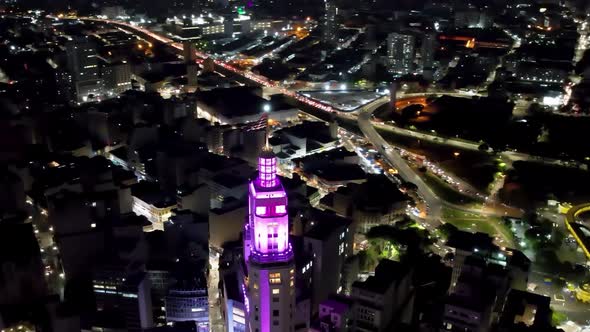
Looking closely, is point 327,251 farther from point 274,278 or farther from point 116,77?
point 116,77

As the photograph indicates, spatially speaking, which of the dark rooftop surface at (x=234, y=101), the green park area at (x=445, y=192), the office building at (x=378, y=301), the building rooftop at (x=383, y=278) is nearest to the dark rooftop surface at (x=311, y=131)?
the dark rooftop surface at (x=234, y=101)

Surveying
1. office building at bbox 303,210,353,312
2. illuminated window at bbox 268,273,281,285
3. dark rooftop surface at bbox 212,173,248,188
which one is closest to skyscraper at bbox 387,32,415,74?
dark rooftop surface at bbox 212,173,248,188

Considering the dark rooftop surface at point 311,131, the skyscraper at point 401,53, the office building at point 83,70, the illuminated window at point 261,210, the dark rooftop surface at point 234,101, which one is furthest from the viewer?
the skyscraper at point 401,53

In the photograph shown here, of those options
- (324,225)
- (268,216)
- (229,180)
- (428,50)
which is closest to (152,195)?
(229,180)

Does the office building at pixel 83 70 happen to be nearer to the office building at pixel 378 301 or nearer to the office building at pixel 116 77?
the office building at pixel 116 77

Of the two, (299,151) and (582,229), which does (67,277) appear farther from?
(582,229)

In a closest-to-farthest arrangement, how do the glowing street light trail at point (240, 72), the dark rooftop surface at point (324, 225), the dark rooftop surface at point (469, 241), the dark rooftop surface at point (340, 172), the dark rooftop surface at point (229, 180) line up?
the dark rooftop surface at point (324, 225)
the dark rooftop surface at point (469, 241)
the dark rooftop surface at point (229, 180)
the dark rooftop surface at point (340, 172)
the glowing street light trail at point (240, 72)

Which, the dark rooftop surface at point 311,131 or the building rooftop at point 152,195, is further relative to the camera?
the dark rooftop surface at point 311,131
